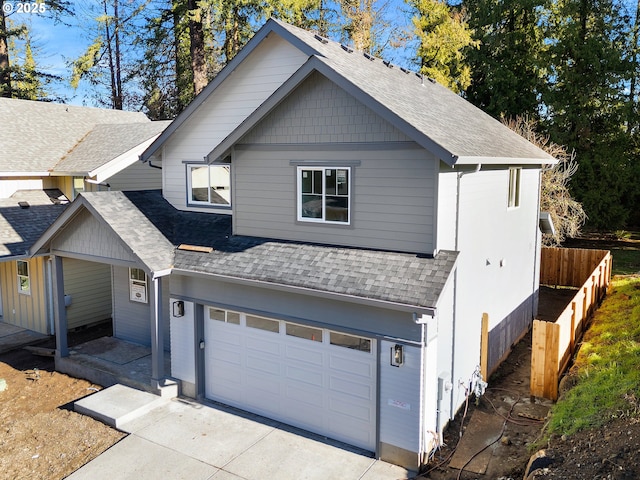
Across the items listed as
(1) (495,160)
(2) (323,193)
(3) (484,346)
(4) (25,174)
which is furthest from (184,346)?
(4) (25,174)

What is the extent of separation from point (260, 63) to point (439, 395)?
28.3ft

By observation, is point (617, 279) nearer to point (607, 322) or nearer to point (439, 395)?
point (607, 322)

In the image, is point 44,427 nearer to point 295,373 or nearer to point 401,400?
point 295,373

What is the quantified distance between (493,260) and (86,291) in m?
12.7

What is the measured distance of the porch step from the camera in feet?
35.8

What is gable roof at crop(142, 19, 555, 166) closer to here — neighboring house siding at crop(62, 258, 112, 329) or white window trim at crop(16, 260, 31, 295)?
neighboring house siding at crop(62, 258, 112, 329)

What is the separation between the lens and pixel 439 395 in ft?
31.4

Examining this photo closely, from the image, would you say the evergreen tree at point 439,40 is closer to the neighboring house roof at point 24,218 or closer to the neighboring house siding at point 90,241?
the neighboring house roof at point 24,218

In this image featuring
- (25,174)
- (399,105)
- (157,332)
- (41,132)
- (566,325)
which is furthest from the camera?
(41,132)

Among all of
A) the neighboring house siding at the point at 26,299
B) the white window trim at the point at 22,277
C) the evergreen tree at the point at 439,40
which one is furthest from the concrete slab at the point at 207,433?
the evergreen tree at the point at 439,40

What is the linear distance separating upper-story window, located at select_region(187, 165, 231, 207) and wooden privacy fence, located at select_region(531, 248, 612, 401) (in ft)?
27.4

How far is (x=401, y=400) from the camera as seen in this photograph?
30.3 feet

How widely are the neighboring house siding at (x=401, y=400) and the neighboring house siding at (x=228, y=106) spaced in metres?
6.93

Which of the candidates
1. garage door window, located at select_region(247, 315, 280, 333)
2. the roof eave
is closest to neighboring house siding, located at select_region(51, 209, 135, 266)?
the roof eave
